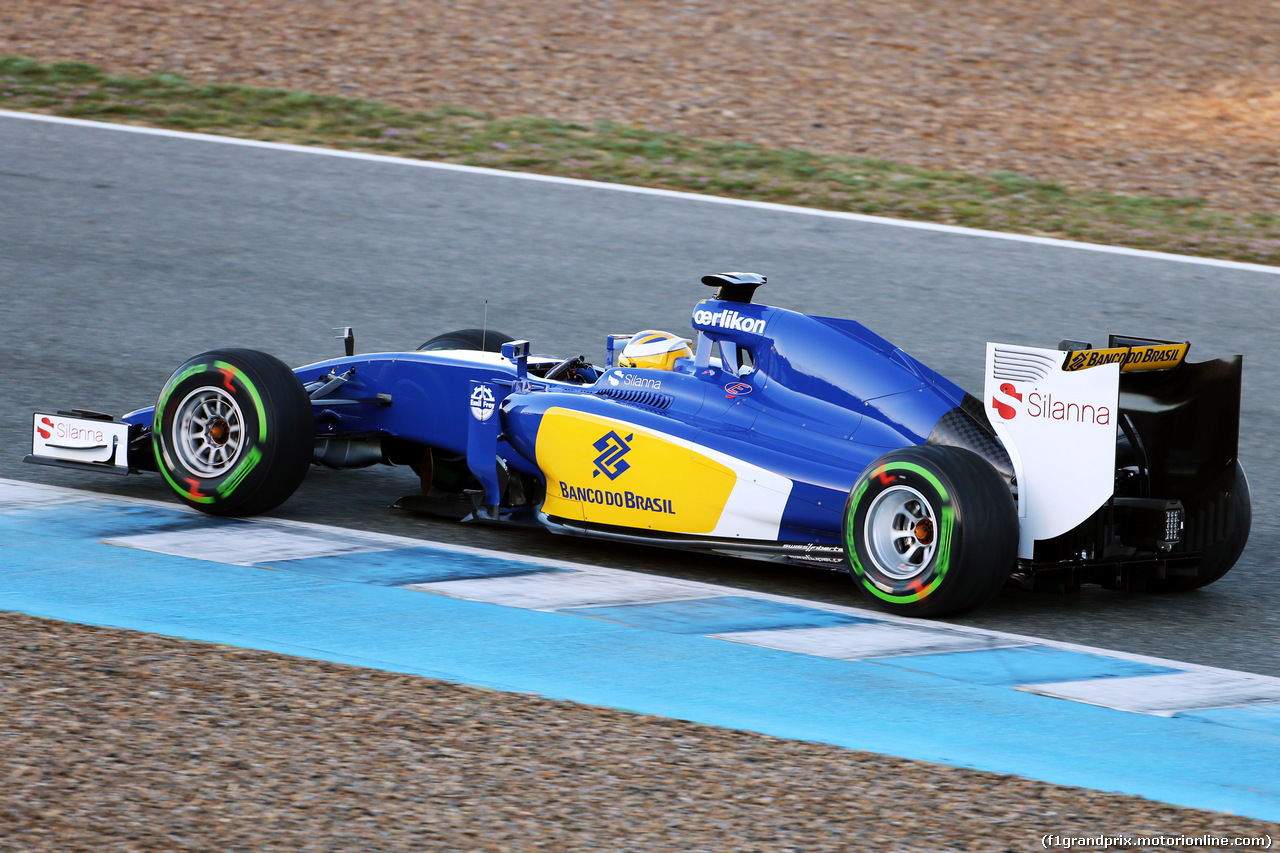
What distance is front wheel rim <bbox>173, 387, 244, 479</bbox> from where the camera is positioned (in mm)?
8039

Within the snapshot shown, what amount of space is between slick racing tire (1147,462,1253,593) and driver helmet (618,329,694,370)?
2.29 metres

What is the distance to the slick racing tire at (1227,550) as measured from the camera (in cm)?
743

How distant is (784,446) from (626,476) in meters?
0.69

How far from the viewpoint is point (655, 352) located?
812 centimetres

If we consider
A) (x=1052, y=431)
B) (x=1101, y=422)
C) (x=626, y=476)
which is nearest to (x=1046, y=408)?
(x=1052, y=431)

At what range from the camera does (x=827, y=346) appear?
7.61 meters

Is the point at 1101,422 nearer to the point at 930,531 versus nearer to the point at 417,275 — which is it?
the point at 930,531

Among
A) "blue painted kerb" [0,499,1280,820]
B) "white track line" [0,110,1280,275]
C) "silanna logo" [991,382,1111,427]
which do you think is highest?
"white track line" [0,110,1280,275]

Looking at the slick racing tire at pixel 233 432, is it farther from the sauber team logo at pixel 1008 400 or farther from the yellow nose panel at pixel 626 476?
the sauber team logo at pixel 1008 400

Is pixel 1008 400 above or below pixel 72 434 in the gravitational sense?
above

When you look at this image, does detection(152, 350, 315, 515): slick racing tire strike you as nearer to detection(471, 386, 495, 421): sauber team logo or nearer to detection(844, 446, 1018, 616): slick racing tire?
detection(471, 386, 495, 421): sauber team logo

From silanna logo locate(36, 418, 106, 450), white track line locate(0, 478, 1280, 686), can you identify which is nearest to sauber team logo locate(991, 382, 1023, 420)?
white track line locate(0, 478, 1280, 686)

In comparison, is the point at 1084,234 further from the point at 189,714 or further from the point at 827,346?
the point at 189,714

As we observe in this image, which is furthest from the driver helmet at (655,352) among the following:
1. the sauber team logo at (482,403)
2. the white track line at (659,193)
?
the white track line at (659,193)
